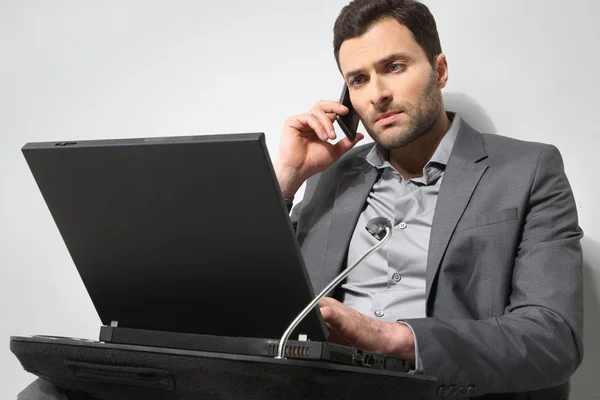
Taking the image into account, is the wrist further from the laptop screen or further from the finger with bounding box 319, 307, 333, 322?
the laptop screen

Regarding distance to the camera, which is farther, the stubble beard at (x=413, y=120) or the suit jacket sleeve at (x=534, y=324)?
the stubble beard at (x=413, y=120)

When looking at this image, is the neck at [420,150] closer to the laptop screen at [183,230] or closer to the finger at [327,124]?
the finger at [327,124]

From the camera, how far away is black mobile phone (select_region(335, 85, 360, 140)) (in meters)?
2.05

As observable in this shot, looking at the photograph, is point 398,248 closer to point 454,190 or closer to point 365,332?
point 454,190

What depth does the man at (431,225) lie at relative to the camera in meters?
1.37

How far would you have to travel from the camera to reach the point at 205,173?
3.50ft

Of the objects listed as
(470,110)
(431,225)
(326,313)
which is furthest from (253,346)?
(470,110)

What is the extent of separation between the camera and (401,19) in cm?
195

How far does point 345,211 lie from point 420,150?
0.27 meters

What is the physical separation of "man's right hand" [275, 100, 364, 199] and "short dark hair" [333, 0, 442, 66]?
0.22 metres

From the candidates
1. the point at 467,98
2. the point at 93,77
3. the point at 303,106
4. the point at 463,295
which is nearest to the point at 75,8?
the point at 93,77

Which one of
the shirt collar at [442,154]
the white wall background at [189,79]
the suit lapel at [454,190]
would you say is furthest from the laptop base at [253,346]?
the white wall background at [189,79]

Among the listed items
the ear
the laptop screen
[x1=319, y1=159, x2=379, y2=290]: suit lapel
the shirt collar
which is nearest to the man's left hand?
the laptop screen

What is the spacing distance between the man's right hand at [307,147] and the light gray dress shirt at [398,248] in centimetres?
17
